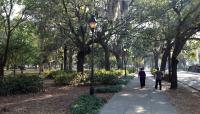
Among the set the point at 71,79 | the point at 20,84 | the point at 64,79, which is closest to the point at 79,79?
the point at 71,79

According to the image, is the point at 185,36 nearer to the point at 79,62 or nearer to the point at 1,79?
the point at 79,62

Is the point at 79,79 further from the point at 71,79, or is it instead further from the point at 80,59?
the point at 80,59

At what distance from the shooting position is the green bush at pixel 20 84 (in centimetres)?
2328

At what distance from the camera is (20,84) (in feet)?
79.5

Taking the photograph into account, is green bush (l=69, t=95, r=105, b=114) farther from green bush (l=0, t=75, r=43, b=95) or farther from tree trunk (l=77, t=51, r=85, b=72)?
tree trunk (l=77, t=51, r=85, b=72)

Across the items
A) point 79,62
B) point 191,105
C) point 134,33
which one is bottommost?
point 191,105

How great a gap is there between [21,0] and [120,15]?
8853 mm

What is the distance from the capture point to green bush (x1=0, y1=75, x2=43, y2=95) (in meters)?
23.3

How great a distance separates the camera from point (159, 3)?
93.3ft

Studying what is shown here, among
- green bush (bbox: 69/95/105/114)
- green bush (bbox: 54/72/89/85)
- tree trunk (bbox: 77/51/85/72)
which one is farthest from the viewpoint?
tree trunk (bbox: 77/51/85/72)

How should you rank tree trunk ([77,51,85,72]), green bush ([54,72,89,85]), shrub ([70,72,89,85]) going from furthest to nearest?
tree trunk ([77,51,85,72])
shrub ([70,72,89,85])
green bush ([54,72,89,85])

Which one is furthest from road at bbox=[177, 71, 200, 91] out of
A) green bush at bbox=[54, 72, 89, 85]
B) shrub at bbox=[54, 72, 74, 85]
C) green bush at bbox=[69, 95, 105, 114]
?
green bush at bbox=[69, 95, 105, 114]

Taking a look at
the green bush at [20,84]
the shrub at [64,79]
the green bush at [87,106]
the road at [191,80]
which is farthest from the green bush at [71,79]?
the green bush at [87,106]

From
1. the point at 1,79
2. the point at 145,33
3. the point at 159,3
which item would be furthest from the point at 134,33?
the point at 1,79
